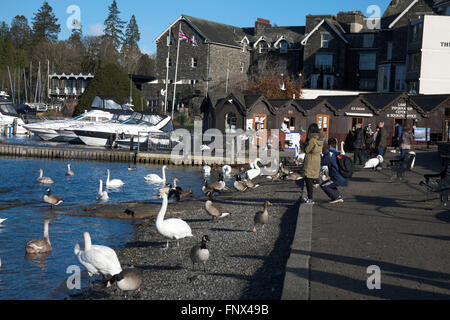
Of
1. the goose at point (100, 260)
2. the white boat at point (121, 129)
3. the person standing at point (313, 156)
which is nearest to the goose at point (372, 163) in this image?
the person standing at point (313, 156)

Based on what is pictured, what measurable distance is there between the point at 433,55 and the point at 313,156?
4537 cm

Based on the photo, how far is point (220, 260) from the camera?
1086 cm

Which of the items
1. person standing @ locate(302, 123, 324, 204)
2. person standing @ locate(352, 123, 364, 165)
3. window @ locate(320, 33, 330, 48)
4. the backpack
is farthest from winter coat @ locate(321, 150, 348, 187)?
window @ locate(320, 33, 330, 48)

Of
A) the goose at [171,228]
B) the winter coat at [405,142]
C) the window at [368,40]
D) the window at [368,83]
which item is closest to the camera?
the goose at [171,228]

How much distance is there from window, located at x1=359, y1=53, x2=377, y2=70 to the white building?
45.0ft

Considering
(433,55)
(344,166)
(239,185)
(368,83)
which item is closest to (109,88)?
(368,83)

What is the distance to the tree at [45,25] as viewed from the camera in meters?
121

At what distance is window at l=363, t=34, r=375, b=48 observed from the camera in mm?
69062

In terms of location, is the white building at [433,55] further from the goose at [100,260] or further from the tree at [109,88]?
the goose at [100,260]

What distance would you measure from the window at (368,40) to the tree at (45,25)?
7940 cm

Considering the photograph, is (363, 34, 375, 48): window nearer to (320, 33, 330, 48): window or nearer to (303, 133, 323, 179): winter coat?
(320, 33, 330, 48): window

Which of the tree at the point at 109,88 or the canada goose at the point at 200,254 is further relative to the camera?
the tree at the point at 109,88

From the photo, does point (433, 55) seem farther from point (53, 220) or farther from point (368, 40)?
point (53, 220)
